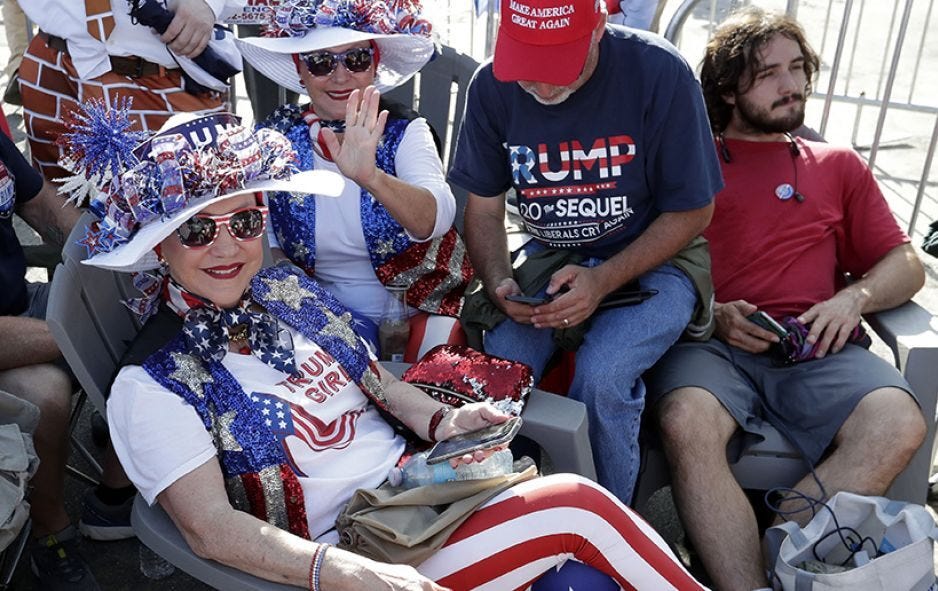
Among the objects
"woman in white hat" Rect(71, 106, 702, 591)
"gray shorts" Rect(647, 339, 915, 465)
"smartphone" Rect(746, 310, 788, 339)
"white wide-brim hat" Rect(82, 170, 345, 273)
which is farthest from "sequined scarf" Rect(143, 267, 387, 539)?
"smartphone" Rect(746, 310, 788, 339)

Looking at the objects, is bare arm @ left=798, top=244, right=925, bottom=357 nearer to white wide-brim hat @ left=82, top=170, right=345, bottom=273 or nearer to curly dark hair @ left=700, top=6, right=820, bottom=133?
curly dark hair @ left=700, top=6, right=820, bottom=133

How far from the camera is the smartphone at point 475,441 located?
7.27ft

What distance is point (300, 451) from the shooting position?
2.27m

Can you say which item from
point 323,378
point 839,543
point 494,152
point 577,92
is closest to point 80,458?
point 323,378

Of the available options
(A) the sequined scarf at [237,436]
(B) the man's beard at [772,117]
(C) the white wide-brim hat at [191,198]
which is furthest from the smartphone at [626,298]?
(A) the sequined scarf at [237,436]

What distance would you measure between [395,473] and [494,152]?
42.5 inches

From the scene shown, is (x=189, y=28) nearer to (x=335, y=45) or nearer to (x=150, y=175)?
(x=335, y=45)

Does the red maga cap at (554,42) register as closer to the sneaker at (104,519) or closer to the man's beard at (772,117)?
the man's beard at (772,117)

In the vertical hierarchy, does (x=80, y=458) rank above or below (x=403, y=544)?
below

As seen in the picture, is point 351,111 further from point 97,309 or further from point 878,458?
point 878,458

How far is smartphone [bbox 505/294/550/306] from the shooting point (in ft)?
9.38

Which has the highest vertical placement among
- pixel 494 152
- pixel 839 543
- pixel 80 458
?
pixel 494 152

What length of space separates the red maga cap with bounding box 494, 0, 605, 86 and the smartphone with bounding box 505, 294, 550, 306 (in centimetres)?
60

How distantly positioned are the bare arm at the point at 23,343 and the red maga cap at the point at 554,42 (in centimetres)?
148
